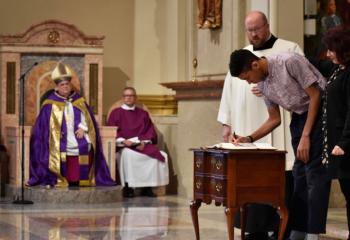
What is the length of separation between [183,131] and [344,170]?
6741 millimetres

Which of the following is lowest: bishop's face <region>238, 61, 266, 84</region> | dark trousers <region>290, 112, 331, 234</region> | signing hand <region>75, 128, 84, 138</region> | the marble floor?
the marble floor

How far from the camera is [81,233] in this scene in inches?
318

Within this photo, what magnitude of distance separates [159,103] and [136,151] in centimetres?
132

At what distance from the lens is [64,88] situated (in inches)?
485

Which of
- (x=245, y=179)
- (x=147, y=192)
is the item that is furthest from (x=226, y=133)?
(x=147, y=192)

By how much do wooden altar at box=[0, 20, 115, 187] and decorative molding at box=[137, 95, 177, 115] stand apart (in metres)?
1.20

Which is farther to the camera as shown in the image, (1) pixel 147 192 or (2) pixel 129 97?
(2) pixel 129 97

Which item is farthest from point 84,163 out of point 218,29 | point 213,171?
point 213,171

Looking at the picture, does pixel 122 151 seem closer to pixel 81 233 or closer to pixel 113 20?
pixel 113 20

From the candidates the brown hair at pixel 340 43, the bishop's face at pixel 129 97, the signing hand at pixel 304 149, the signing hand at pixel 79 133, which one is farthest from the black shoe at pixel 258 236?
the bishop's face at pixel 129 97

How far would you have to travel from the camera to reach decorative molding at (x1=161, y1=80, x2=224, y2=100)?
11.5 meters

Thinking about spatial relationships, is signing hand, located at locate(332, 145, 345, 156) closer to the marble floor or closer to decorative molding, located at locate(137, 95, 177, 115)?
the marble floor

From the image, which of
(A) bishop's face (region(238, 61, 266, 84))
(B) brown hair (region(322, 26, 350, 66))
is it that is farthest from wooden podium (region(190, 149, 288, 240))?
(B) brown hair (region(322, 26, 350, 66))

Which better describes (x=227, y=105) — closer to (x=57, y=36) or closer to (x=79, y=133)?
(x=79, y=133)
